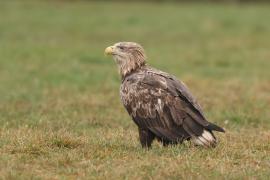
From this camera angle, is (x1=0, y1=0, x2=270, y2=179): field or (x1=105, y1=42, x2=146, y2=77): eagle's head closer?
(x1=0, y1=0, x2=270, y2=179): field

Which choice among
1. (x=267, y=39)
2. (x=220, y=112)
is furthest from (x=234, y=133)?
(x=267, y=39)

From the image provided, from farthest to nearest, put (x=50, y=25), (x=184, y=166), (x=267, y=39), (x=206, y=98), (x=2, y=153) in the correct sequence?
(x=50, y=25) < (x=267, y=39) < (x=206, y=98) < (x=2, y=153) < (x=184, y=166)

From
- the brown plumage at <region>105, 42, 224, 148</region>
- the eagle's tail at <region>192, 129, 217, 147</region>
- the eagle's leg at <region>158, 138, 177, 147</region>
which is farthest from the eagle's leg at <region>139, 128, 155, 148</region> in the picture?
the eagle's tail at <region>192, 129, 217, 147</region>

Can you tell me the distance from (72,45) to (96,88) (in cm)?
912

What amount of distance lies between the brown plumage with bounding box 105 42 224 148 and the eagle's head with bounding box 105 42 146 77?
0.30m

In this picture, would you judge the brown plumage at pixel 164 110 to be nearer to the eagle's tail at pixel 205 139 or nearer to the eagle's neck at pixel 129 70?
the eagle's tail at pixel 205 139

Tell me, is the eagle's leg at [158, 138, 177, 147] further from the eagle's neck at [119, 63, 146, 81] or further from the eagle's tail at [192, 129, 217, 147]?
the eagle's neck at [119, 63, 146, 81]

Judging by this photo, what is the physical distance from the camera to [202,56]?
22.8 m

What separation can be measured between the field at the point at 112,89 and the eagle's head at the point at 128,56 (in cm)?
95

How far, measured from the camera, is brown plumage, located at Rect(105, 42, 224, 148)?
912 centimetres

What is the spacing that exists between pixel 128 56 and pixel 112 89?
5927mm

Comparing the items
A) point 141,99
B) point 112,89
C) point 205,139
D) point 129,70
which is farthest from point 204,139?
point 112,89

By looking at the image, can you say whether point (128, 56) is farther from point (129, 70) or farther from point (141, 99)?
point (141, 99)

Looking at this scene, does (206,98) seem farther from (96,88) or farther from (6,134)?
(6,134)
